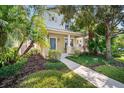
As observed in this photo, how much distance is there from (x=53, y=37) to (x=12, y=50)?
19.4ft

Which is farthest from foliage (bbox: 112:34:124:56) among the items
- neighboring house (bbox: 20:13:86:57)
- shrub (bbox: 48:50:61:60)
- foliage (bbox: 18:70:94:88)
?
foliage (bbox: 18:70:94:88)

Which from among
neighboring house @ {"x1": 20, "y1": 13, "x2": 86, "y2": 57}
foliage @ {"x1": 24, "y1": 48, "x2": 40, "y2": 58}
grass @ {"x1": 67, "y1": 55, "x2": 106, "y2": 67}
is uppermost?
neighboring house @ {"x1": 20, "y1": 13, "x2": 86, "y2": 57}

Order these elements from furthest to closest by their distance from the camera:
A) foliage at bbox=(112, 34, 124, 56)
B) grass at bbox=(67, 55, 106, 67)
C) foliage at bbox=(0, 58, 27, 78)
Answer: foliage at bbox=(112, 34, 124, 56) → grass at bbox=(67, 55, 106, 67) → foliage at bbox=(0, 58, 27, 78)

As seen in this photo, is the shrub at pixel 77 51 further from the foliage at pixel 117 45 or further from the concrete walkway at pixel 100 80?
the concrete walkway at pixel 100 80

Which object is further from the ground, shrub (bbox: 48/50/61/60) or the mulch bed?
shrub (bbox: 48/50/61/60)

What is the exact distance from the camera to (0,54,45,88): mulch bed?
7500 mm

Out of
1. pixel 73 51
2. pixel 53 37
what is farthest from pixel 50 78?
pixel 73 51

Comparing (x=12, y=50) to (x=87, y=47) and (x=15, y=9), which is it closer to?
(x=15, y=9)

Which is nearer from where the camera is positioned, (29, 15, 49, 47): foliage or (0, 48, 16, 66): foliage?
(0, 48, 16, 66): foliage

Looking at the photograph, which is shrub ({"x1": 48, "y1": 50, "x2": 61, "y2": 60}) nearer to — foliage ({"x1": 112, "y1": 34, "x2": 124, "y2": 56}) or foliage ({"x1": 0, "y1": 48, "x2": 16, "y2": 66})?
foliage ({"x1": 0, "y1": 48, "x2": 16, "y2": 66})

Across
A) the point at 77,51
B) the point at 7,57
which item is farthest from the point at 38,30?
the point at 77,51
